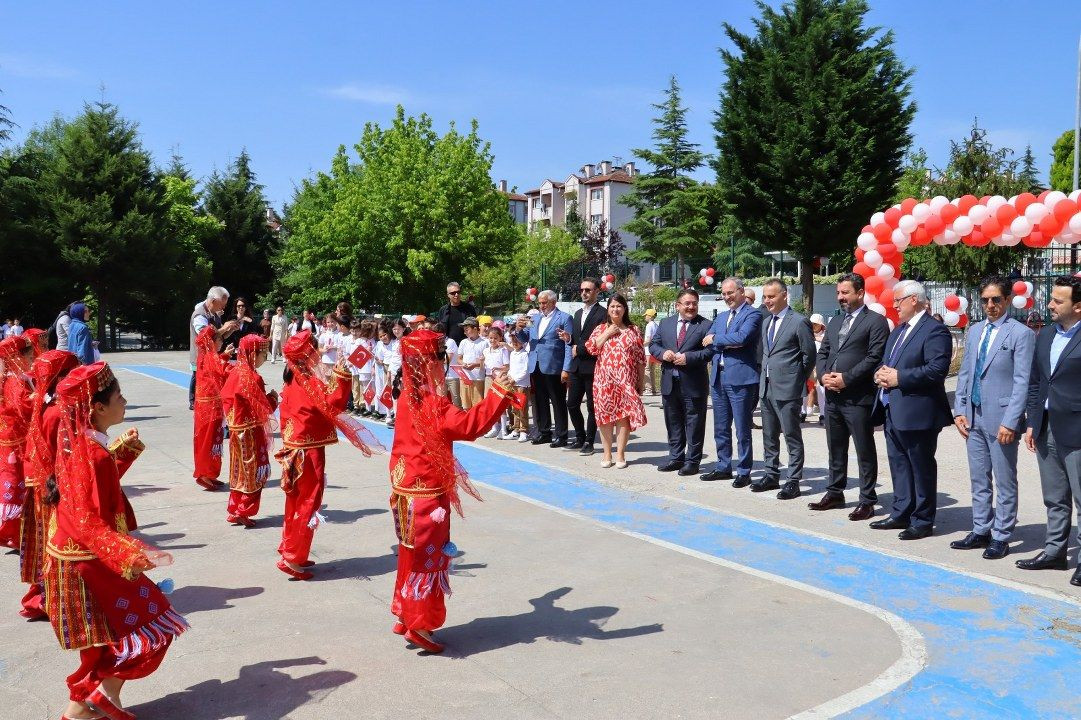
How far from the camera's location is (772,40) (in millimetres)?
30922

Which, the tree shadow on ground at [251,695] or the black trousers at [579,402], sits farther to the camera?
the black trousers at [579,402]

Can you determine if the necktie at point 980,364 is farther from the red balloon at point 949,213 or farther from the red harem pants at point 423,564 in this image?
the red balloon at point 949,213

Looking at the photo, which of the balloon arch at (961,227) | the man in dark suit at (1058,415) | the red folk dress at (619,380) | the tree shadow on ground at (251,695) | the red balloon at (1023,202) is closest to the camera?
the tree shadow on ground at (251,695)

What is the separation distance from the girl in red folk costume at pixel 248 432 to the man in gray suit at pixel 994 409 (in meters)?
5.95

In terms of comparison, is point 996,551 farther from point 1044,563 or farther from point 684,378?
point 684,378

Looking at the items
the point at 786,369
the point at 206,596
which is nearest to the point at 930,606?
the point at 786,369

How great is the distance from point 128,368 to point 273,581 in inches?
952

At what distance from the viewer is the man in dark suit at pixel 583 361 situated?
1155 cm

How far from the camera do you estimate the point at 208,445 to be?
9562 millimetres

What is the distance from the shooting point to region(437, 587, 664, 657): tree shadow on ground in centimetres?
527

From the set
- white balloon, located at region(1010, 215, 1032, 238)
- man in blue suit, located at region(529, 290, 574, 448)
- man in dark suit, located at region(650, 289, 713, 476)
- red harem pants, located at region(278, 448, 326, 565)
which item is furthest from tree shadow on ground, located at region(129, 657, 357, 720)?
white balloon, located at region(1010, 215, 1032, 238)

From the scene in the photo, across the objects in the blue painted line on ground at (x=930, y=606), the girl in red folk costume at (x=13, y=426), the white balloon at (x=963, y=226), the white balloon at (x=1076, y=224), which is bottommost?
the blue painted line on ground at (x=930, y=606)

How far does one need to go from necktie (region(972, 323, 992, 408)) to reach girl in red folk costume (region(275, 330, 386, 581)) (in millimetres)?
4758

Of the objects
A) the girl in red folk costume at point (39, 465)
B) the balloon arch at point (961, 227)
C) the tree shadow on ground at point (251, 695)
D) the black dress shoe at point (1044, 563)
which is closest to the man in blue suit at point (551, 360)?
the balloon arch at point (961, 227)
